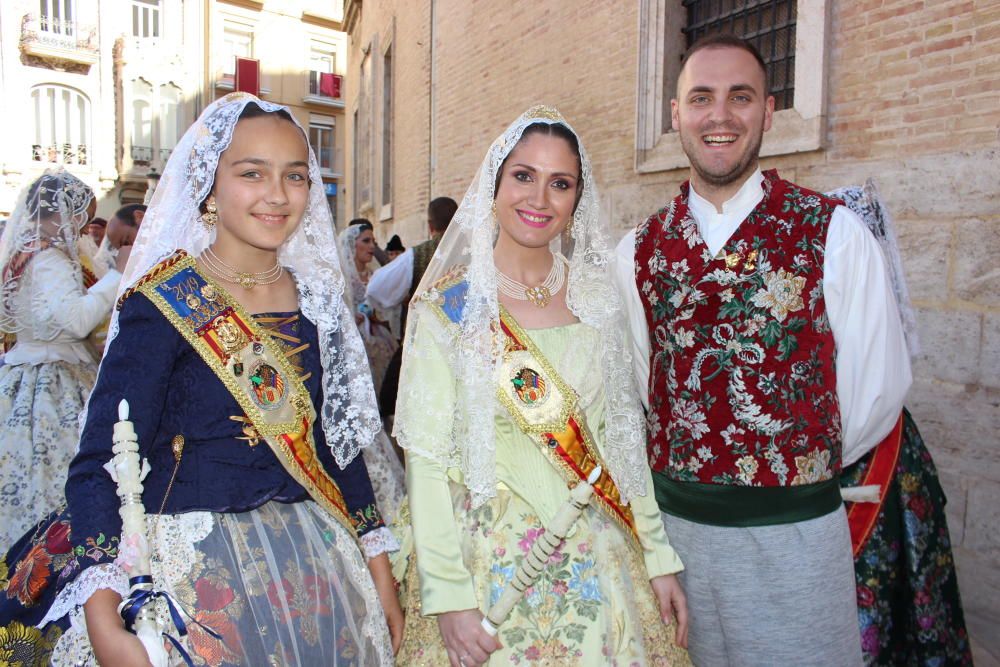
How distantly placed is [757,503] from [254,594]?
51.6 inches

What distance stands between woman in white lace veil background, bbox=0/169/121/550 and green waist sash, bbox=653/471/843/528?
128 inches

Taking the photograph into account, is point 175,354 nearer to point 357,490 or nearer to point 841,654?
point 357,490

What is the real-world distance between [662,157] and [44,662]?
5635 millimetres

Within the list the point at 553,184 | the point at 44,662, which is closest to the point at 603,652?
the point at 553,184

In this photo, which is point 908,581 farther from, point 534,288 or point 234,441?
point 234,441

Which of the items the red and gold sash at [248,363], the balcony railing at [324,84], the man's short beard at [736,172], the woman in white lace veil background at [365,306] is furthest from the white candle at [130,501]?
the balcony railing at [324,84]

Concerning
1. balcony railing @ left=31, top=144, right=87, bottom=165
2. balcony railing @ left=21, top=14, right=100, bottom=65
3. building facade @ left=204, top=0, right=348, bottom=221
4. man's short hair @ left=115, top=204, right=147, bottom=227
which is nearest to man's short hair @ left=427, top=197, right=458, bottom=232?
man's short hair @ left=115, top=204, right=147, bottom=227

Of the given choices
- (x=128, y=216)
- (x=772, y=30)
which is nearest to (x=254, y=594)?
(x=128, y=216)

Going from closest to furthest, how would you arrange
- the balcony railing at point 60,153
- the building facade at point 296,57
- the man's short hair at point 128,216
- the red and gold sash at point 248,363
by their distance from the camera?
the red and gold sash at point 248,363 → the man's short hair at point 128,216 → the balcony railing at point 60,153 → the building facade at point 296,57

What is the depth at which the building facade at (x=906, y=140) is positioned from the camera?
3629mm

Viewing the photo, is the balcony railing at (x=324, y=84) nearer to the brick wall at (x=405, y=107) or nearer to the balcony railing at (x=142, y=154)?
the balcony railing at (x=142, y=154)

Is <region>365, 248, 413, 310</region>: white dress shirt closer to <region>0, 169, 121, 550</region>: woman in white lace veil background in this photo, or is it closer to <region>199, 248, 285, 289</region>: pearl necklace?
<region>0, 169, 121, 550</region>: woman in white lace veil background

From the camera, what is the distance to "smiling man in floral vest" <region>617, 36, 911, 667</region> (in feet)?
6.23

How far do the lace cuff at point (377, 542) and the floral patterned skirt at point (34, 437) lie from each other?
2.40 meters
